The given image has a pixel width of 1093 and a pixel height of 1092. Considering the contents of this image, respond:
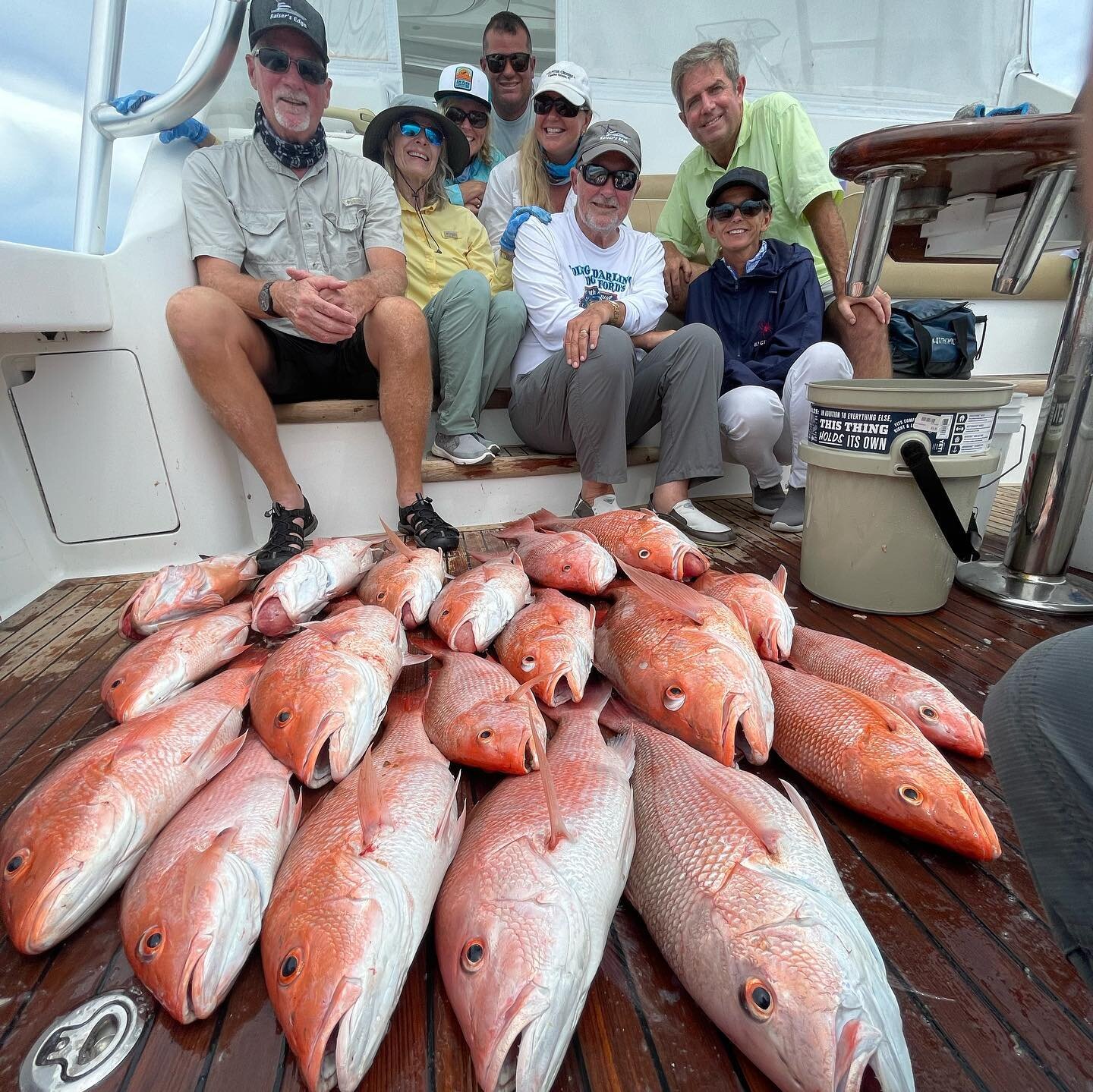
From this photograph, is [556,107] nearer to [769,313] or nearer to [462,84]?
[462,84]

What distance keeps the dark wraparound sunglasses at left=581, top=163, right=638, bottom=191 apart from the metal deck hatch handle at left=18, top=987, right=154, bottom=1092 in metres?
3.11

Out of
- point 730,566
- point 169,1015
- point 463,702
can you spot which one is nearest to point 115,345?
point 463,702

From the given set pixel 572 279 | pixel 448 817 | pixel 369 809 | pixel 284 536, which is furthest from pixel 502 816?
pixel 572 279

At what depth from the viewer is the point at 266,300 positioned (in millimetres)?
2502

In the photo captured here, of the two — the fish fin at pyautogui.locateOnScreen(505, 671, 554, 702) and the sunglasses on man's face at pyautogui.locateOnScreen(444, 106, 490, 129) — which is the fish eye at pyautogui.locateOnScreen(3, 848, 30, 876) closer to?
the fish fin at pyautogui.locateOnScreen(505, 671, 554, 702)

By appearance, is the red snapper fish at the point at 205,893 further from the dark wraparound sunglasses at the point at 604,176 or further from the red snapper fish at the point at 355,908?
the dark wraparound sunglasses at the point at 604,176

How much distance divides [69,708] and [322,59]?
2661 millimetres

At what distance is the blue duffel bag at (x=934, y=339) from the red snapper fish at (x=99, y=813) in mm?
3262

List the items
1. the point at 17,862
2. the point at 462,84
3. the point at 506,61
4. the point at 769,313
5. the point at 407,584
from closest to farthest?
the point at 17,862 → the point at 407,584 → the point at 769,313 → the point at 462,84 → the point at 506,61

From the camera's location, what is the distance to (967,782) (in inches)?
48.6

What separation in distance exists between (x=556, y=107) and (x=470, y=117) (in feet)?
2.67

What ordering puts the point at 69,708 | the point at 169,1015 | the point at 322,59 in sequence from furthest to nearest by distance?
the point at 322,59 < the point at 69,708 < the point at 169,1015

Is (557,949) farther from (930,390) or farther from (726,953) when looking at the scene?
(930,390)

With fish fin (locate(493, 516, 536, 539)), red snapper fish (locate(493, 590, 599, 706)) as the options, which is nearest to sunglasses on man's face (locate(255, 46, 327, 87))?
fish fin (locate(493, 516, 536, 539))
